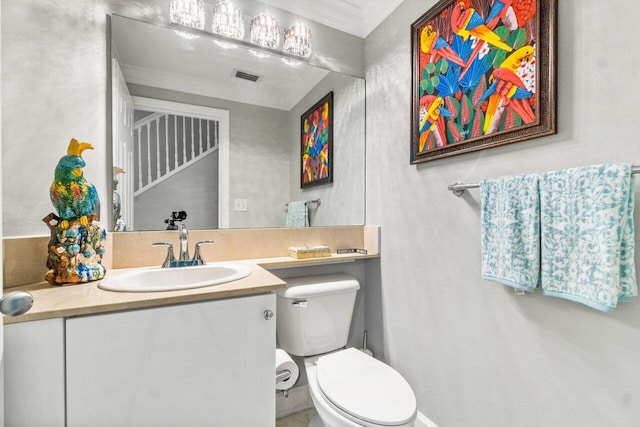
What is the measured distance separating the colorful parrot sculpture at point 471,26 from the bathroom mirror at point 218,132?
695 millimetres

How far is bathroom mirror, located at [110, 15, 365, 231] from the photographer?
133cm

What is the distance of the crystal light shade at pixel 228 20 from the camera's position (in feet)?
4.81

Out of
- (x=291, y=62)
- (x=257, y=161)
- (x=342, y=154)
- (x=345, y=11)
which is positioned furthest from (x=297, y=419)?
(x=345, y=11)

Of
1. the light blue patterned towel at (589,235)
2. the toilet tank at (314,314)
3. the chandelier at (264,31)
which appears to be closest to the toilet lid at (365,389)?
the toilet tank at (314,314)

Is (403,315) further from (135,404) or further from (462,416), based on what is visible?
(135,404)

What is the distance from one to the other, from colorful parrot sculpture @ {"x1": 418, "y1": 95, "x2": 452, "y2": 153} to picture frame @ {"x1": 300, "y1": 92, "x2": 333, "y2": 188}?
0.57 m

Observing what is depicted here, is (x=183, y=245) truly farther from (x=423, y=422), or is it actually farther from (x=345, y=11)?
(x=345, y=11)

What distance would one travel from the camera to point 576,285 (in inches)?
33.2

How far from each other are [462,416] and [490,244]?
2.53ft

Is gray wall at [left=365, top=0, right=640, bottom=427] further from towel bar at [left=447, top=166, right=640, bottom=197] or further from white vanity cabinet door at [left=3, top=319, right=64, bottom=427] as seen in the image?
white vanity cabinet door at [left=3, top=319, right=64, bottom=427]

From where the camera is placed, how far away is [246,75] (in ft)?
5.19

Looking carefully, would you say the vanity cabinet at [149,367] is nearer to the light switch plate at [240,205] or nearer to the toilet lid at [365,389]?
the toilet lid at [365,389]

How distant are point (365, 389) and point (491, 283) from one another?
2.11 ft

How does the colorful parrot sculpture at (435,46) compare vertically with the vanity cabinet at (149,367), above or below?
above
